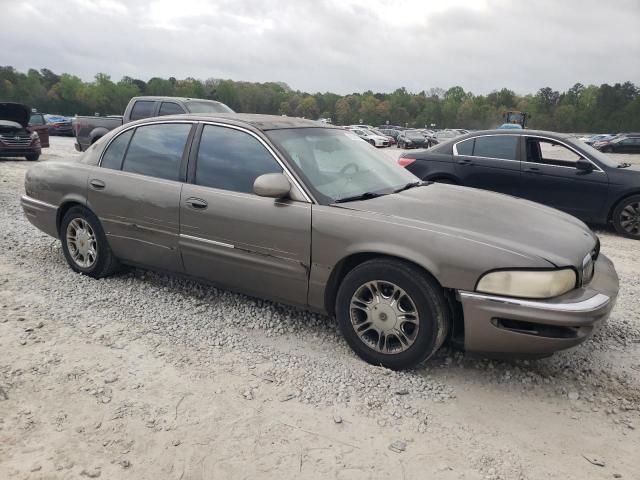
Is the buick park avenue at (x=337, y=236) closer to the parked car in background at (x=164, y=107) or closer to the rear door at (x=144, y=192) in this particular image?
the rear door at (x=144, y=192)

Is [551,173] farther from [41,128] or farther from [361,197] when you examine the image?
[41,128]

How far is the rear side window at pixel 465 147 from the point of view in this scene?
7958 mm

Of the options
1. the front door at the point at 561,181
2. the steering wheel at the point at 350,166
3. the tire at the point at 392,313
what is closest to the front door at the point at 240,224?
the tire at the point at 392,313

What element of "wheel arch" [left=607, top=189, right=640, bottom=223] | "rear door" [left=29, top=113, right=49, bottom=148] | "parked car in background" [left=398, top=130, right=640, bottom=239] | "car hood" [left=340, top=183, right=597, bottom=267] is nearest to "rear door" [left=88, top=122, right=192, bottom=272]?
"car hood" [left=340, top=183, right=597, bottom=267]

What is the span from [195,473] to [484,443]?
1.42 metres

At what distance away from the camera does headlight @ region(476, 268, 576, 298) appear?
2.79 m

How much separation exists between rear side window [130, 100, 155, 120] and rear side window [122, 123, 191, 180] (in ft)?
23.5

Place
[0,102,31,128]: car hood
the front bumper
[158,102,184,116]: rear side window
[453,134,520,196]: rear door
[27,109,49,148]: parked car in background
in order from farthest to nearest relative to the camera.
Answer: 1. [27,109,49,148]: parked car in background
2. [0,102,31,128]: car hood
3. [158,102,184,116]: rear side window
4. [453,134,520,196]: rear door
5. the front bumper

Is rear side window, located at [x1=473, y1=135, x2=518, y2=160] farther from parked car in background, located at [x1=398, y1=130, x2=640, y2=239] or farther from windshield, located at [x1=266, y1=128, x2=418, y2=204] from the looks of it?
windshield, located at [x1=266, y1=128, x2=418, y2=204]

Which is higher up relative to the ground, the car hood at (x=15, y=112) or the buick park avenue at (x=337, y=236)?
the car hood at (x=15, y=112)

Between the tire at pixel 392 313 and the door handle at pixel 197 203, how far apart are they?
1242mm

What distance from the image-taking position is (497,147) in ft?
25.5

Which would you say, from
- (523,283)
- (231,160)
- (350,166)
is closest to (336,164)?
(350,166)

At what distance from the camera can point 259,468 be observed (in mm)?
2352
